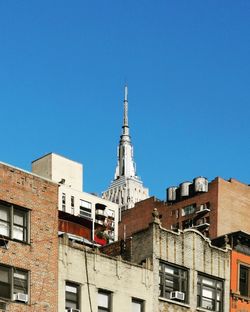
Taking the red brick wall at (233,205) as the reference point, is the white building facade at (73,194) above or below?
below

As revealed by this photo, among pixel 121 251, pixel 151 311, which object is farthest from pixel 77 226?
pixel 151 311

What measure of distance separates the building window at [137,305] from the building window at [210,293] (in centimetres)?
499

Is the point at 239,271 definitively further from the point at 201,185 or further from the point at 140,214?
the point at 140,214

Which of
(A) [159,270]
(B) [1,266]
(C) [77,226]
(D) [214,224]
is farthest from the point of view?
(D) [214,224]

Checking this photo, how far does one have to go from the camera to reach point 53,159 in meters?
80.3

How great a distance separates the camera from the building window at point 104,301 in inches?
2155

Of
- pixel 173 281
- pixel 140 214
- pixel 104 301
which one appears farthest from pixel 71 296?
pixel 140 214

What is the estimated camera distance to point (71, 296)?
53.2 meters

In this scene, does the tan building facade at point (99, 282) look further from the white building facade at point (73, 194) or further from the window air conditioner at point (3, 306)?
the white building facade at point (73, 194)

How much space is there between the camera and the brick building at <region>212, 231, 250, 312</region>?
206ft

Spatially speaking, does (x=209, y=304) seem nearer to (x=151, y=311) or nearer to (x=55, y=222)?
(x=151, y=311)

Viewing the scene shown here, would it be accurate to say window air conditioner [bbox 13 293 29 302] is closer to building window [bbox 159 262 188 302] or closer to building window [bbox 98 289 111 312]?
building window [bbox 98 289 111 312]

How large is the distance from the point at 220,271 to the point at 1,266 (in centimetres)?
1721

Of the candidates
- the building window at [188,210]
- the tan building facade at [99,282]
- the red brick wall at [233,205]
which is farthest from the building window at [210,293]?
the building window at [188,210]
